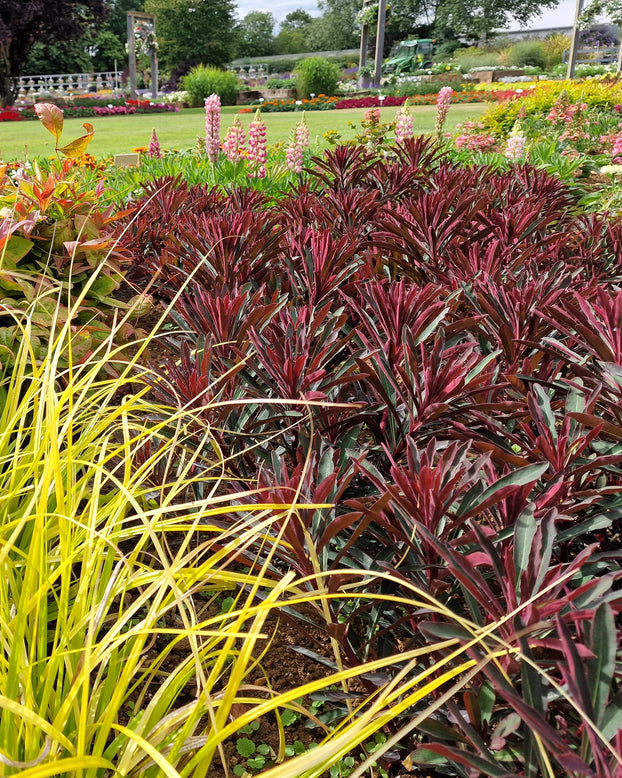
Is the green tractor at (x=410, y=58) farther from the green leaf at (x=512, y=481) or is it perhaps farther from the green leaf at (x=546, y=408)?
the green leaf at (x=512, y=481)

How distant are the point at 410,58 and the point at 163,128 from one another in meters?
29.3

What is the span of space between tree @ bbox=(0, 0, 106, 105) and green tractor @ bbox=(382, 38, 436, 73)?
16005 millimetres

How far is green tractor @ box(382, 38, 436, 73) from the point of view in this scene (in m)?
39.0

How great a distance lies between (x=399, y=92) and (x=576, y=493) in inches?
1040

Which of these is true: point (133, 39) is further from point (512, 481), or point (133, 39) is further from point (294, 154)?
point (512, 481)

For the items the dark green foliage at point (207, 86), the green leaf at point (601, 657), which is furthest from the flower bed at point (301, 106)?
the green leaf at point (601, 657)

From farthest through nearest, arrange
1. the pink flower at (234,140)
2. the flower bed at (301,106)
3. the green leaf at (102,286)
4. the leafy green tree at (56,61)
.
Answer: the leafy green tree at (56,61) < the flower bed at (301,106) < the pink flower at (234,140) < the green leaf at (102,286)

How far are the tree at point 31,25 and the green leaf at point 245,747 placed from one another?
87.9ft

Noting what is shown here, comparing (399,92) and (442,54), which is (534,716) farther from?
(442,54)

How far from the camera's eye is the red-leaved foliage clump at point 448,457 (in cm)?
74

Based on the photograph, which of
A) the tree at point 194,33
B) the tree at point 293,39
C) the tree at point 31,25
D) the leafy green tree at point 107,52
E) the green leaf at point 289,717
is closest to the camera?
the green leaf at point 289,717

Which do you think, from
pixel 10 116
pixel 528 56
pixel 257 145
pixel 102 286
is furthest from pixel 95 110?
pixel 528 56

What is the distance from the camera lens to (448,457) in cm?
96

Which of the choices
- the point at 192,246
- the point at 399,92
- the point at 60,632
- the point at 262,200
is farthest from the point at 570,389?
the point at 399,92
